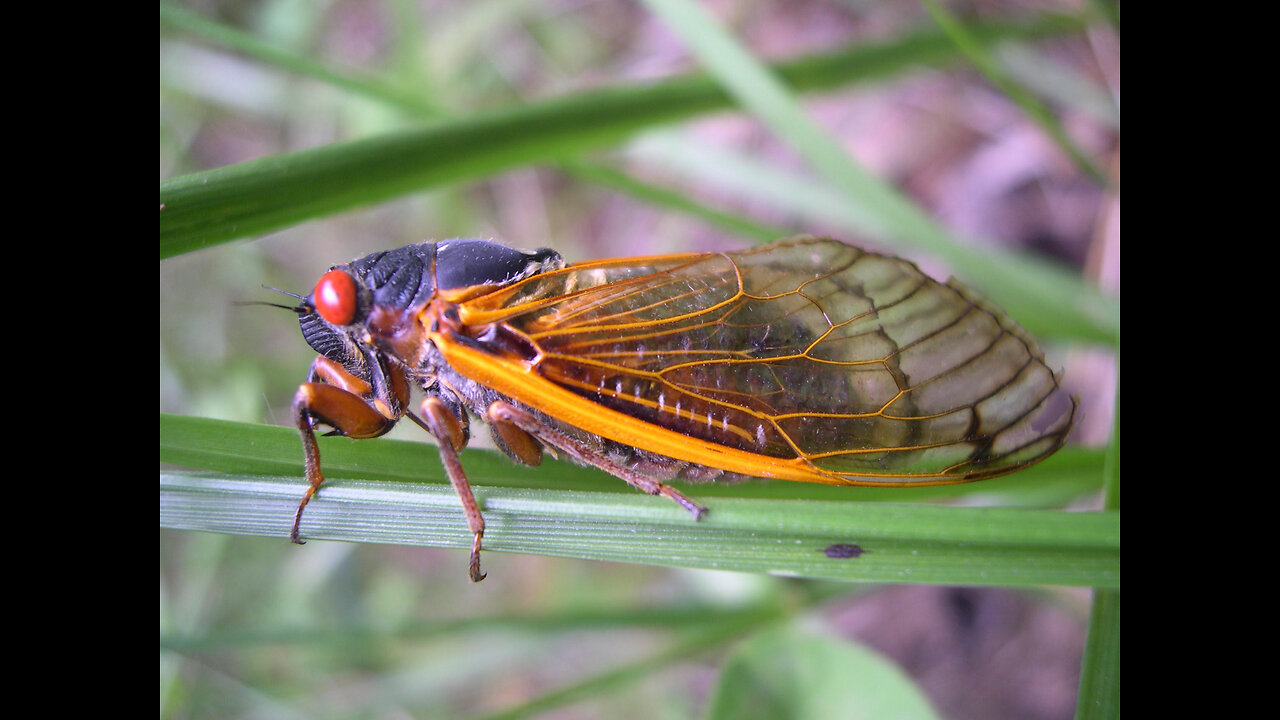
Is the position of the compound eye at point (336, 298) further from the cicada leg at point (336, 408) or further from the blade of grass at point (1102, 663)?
the blade of grass at point (1102, 663)

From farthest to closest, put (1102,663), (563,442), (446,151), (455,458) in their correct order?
(446,151), (563,442), (455,458), (1102,663)

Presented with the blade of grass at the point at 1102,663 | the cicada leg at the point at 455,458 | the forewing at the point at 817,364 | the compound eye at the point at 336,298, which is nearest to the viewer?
the blade of grass at the point at 1102,663

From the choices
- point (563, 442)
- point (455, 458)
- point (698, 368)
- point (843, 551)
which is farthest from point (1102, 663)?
point (455, 458)

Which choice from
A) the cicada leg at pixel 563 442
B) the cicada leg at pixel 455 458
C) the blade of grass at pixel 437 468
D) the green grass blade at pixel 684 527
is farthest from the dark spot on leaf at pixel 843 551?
the cicada leg at pixel 455 458

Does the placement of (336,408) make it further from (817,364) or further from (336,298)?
(817,364)

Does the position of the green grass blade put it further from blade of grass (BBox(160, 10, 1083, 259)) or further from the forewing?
blade of grass (BBox(160, 10, 1083, 259))

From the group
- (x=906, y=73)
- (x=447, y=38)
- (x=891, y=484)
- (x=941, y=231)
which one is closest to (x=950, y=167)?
(x=906, y=73)

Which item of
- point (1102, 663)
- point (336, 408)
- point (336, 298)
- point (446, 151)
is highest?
point (446, 151)

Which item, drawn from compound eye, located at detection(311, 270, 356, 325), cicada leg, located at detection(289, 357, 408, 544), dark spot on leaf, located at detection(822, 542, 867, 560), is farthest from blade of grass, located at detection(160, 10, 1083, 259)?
dark spot on leaf, located at detection(822, 542, 867, 560)

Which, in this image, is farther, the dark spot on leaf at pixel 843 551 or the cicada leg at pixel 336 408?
the cicada leg at pixel 336 408
